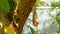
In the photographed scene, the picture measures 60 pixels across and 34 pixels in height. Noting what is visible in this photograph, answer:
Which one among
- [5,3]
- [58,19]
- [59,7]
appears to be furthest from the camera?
[59,7]

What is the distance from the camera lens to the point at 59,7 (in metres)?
2.17

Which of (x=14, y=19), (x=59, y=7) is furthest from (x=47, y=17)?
(x=14, y=19)

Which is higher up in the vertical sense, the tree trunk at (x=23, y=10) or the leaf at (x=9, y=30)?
the tree trunk at (x=23, y=10)

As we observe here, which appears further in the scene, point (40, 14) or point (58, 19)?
point (40, 14)

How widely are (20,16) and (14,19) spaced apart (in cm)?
3

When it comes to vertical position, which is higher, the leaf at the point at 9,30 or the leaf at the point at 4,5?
the leaf at the point at 4,5

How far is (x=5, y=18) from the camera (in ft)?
1.58

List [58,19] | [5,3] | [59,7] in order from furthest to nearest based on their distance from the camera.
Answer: [59,7], [58,19], [5,3]

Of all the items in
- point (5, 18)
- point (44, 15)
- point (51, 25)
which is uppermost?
point (5, 18)

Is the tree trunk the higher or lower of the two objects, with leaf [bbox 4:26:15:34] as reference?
higher

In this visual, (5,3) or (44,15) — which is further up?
(5,3)

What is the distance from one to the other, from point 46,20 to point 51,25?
107 millimetres

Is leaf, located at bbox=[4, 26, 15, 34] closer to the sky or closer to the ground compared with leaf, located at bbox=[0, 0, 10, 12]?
closer to the ground

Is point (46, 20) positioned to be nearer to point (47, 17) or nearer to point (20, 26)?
point (47, 17)
